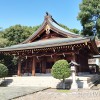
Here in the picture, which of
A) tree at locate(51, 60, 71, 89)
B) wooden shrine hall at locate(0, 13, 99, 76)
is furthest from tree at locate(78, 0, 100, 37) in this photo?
tree at locate(51, 60, 71, 89)

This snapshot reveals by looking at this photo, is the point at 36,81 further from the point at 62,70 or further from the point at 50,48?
the point at 62,70

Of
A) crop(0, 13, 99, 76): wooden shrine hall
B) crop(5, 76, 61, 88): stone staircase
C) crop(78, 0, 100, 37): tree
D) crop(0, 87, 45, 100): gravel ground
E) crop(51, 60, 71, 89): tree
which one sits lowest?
crop(0, 87, 45, 100): gravel ground

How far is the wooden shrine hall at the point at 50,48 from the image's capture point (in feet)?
62.0

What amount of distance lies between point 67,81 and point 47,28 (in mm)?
8510

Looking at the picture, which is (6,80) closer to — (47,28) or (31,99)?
(47,28)

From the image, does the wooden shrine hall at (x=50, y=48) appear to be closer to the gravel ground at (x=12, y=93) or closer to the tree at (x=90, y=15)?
the tree at (x=90, y=15)

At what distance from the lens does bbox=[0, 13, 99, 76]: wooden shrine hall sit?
744 inches

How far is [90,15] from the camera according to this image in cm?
2691

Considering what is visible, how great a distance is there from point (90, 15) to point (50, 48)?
10268mm

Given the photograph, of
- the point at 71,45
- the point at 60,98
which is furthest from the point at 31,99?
the point at 71,45

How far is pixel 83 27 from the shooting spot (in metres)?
27.8

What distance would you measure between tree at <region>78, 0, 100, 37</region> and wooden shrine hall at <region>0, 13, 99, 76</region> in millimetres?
4154

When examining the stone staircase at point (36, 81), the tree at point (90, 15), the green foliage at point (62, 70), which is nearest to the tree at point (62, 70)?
the green foliage at point (62, 70)

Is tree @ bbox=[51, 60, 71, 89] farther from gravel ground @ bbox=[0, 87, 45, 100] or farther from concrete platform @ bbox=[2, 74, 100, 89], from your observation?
gravel ground @ bbox=[0, 87, 45, 100]
